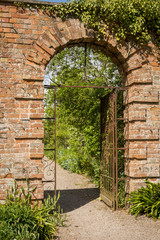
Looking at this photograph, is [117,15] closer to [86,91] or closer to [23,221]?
[86,91]

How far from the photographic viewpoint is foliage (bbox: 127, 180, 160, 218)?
524cm

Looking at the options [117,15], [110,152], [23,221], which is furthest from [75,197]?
[117,15]

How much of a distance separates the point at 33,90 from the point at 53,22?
5.27ft

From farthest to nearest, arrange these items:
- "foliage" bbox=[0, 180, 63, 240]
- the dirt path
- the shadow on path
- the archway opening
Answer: the archway opening
the shadow on path
the dirt path
"foliage" bbox=[0, 180, 63, 240]

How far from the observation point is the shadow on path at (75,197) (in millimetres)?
6566

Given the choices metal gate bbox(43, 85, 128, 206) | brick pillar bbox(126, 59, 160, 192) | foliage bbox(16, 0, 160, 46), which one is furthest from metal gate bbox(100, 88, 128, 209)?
foliage bbox(16, 0, 160, 46)

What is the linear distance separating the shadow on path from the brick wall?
5.31 feet

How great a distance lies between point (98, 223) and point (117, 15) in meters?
4.59

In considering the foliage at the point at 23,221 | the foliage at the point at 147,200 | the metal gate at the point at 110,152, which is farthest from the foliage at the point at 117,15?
the foliage at the point at 23,221

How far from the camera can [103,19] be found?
577cm

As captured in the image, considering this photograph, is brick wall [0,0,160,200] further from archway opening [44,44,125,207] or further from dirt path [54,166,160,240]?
archway opening [44,44,125,207]

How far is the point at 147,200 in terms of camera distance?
5.33 m

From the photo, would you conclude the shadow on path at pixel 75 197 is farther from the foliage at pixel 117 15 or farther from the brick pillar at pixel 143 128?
the foliage at pixel 117 15

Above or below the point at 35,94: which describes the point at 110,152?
below
